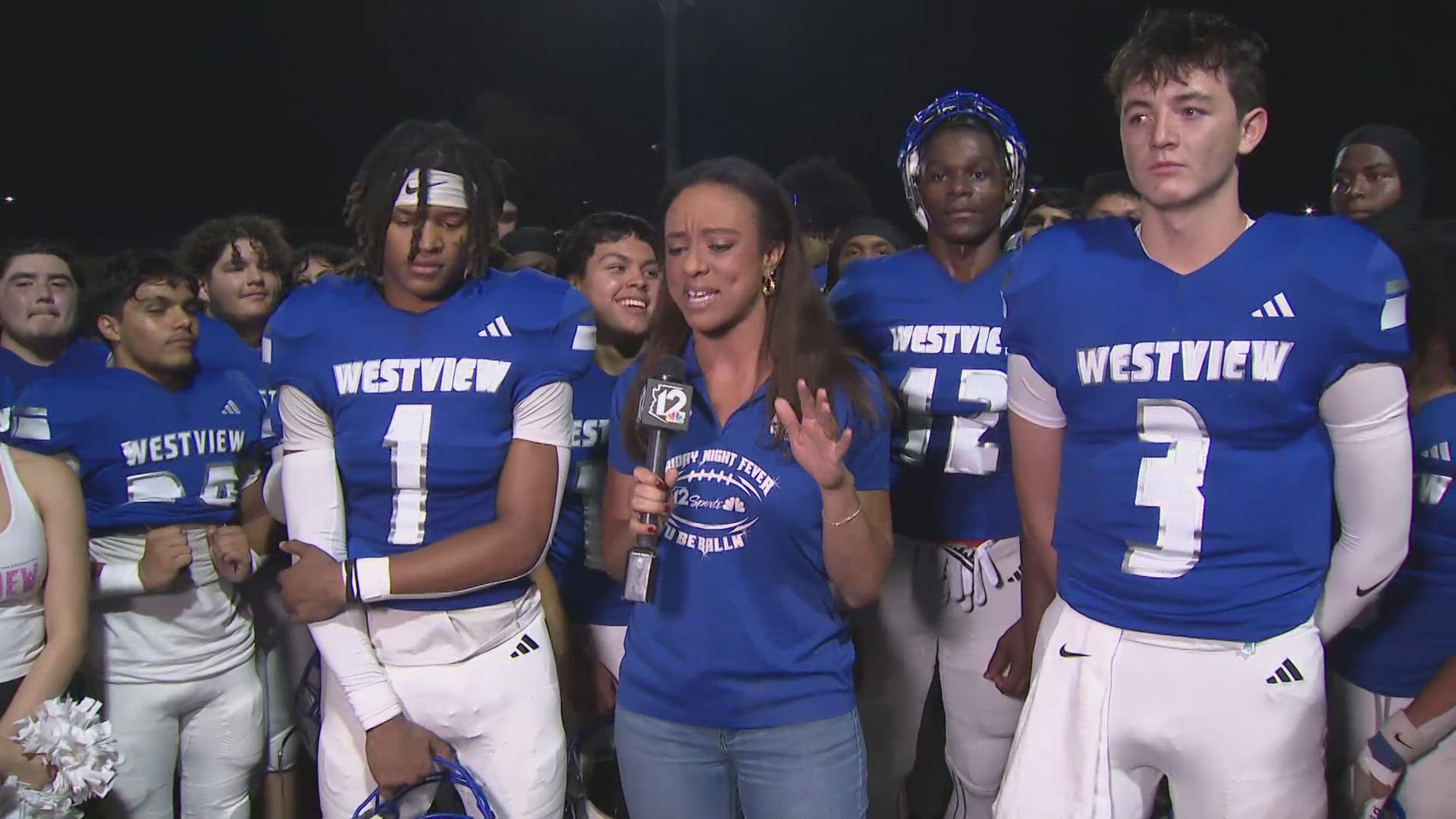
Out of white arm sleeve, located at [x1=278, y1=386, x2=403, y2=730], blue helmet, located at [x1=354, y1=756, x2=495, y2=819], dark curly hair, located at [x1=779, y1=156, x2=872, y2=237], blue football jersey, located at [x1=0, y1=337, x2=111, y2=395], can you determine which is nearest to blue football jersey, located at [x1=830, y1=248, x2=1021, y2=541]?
blue helmet, located at [x1=354, y1=756, x2=495, y2=819]

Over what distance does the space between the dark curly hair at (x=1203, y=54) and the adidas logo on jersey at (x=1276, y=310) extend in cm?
38

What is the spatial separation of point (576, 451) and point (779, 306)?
1248 mm

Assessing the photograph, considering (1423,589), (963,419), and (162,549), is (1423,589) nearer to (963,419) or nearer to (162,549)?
(963,419)

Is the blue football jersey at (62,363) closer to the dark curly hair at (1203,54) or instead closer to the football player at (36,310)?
the football player at (36,310)

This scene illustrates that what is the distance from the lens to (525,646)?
263 cm

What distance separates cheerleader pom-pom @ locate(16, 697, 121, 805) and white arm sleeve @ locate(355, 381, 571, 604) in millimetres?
877

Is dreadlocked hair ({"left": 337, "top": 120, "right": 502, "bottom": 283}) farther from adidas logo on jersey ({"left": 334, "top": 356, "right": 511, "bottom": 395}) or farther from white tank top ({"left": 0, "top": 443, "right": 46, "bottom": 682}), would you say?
white tank top ({"left": 0, "top": 443, "right": 46, "bottom": 682})

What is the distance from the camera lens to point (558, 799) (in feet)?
8.47

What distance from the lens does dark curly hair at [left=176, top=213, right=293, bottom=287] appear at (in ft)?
15.1

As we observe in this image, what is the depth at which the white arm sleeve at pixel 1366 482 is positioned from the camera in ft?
6.38

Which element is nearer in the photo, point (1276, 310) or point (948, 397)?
point (1276, 310)

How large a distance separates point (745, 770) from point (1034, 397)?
968mm

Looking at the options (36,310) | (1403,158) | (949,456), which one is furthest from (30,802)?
(1403,158)

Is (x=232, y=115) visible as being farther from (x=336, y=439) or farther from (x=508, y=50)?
(x=336, y=439)
